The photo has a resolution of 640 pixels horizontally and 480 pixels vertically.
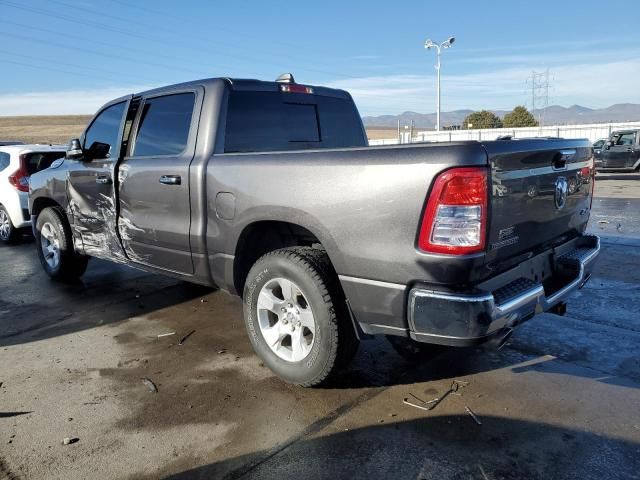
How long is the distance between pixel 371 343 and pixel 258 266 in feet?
4.02

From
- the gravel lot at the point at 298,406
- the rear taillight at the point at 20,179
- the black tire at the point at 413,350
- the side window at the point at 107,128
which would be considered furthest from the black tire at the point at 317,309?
the rear taillight at the point at 20,179

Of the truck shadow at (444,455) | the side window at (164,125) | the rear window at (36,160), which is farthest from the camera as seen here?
the rear window at (36,160)

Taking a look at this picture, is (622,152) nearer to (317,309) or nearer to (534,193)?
(534,193)

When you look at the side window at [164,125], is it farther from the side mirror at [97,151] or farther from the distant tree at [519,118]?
the distant tree at [519,118]

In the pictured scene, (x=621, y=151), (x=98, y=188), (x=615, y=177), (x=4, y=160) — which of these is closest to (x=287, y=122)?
(x=98, y=188)

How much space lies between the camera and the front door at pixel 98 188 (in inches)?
180

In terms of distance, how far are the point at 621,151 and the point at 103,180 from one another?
1945cm

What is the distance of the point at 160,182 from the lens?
12.8 feet

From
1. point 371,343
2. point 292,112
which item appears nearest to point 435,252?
point 371,343

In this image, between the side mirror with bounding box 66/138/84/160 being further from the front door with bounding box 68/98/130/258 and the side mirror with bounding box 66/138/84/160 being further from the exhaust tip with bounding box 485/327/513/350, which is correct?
the exhaust tip with bounding box 485/327/513/350

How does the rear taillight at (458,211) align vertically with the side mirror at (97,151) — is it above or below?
below

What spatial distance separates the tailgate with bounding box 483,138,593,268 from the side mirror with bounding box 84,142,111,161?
360cm

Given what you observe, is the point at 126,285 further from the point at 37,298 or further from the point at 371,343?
the point at 371,343

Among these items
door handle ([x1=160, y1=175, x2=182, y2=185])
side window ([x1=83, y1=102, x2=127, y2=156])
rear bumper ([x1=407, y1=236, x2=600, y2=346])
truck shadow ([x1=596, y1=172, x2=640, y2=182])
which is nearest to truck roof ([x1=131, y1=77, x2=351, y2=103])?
side window ([x1=83, y1=102, x2=127, y2=156])
